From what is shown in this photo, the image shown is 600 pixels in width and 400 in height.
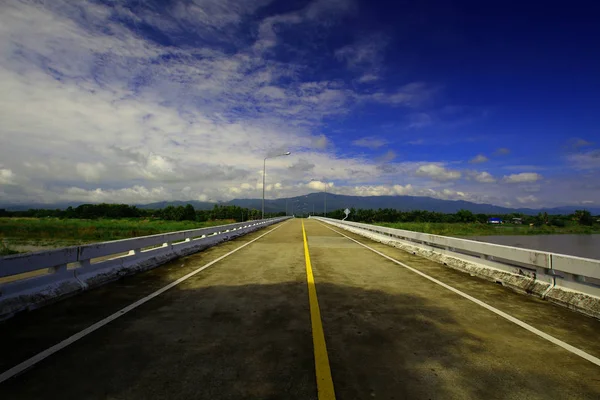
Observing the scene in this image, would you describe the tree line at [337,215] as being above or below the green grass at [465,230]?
above

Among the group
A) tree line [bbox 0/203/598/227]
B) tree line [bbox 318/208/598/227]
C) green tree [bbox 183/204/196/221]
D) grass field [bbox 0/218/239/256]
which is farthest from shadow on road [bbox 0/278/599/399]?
green tree [bbox 183/204/196/221]

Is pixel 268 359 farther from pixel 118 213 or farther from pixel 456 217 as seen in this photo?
pixel 118 213

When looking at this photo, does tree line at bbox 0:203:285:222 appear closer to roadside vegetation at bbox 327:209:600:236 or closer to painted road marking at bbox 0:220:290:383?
roadside vegetation at bbox 327:209:600:236

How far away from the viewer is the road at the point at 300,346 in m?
3.15

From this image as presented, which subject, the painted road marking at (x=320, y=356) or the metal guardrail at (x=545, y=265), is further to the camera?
the metal guardrail at (x=545, y=265)

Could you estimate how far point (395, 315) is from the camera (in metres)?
5.50

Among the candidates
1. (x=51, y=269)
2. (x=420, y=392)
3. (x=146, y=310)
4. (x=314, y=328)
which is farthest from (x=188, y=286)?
(x=420, y=392)

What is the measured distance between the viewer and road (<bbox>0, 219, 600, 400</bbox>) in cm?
315

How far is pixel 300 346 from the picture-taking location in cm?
412

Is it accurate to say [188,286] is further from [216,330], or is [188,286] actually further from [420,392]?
[420,392]

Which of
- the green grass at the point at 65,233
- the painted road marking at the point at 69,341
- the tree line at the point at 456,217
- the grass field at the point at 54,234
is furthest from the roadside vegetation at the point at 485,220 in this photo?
the painted road marking at the point at 69,341

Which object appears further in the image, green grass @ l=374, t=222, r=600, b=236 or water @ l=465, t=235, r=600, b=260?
green grass @ l=374, t=222, r=600, b=236

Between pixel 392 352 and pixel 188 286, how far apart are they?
5.14m

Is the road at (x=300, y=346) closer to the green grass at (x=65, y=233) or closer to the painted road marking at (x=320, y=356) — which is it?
the painted road marking at (x=320, y=356)
